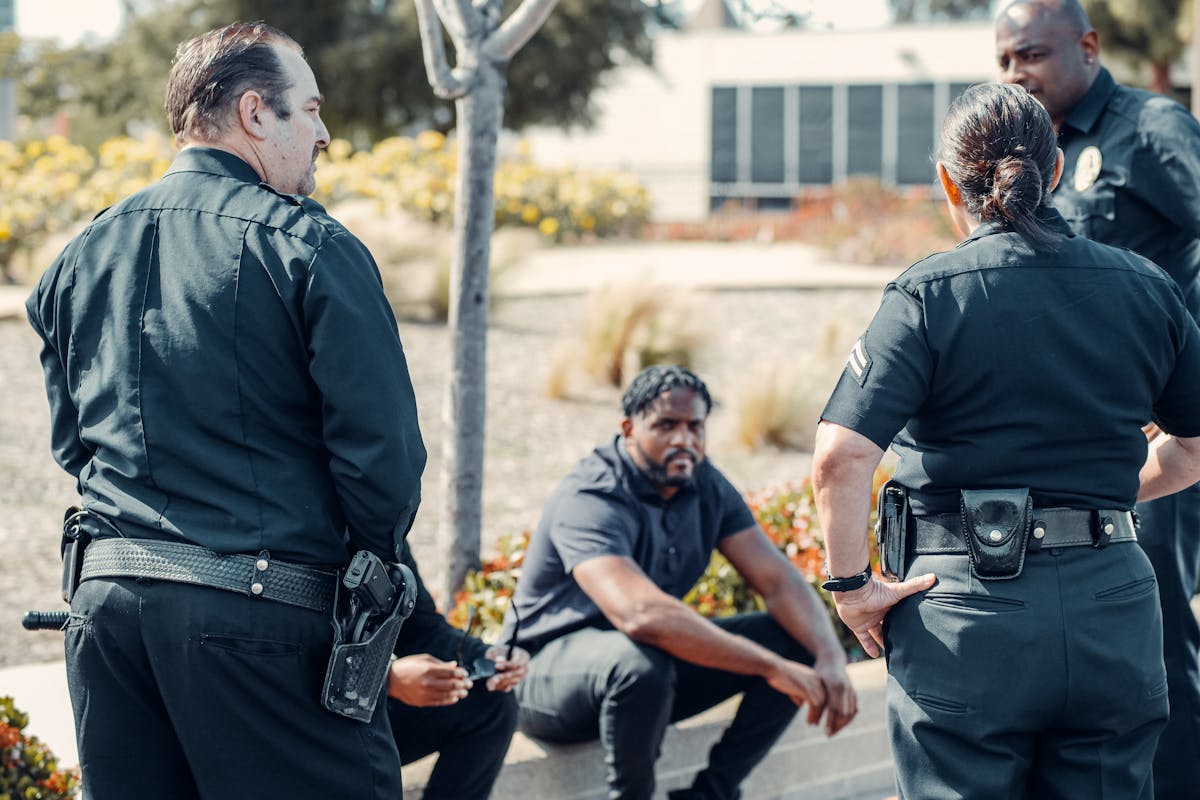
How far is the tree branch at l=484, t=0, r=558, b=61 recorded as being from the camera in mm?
4438

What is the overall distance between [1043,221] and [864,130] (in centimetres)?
2709

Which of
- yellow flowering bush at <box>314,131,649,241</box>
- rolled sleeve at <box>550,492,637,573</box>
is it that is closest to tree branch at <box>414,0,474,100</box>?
rolled sleeve at <box>550,492,637,573</box>

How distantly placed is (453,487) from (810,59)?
84.3ft

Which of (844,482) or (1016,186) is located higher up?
(1016,186)

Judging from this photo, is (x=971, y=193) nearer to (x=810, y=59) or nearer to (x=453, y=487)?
(x=453, y=487)

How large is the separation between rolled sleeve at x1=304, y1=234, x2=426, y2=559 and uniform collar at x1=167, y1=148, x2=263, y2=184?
0.21 meters

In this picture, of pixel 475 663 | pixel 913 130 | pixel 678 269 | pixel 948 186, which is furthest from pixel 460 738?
pixel 913 130

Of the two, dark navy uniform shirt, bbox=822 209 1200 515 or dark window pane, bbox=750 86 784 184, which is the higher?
dark navy uniform shirt, bbox=822 209 1200 515

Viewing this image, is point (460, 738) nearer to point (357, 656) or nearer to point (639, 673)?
point (639, 673)

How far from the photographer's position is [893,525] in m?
2.55

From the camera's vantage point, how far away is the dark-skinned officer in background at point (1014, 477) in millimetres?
2371

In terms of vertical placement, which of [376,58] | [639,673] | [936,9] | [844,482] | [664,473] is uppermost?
[936,9]

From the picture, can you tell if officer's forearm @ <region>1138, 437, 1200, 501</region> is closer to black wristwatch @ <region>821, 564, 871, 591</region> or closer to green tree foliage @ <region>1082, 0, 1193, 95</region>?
black wristwatch @ <region>821, 564, 871, 591</region>

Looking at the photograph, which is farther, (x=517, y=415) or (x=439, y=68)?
(x=517, y=415)
